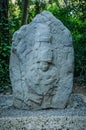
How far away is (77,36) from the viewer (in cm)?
992

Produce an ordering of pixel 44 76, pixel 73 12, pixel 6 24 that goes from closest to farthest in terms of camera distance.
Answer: pixel 44 76
pixel 6 24
pixel 73 12

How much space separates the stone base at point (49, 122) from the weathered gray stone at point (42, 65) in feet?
1.61

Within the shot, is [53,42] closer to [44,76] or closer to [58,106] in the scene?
[44,76]

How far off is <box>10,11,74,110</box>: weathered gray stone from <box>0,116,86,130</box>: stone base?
0.49 metres

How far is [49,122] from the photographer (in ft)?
15.4

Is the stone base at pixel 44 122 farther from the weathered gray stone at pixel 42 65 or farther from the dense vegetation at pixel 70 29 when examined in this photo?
the dense vegetation at pixel 70 29

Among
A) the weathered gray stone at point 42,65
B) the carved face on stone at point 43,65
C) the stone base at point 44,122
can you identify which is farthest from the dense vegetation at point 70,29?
the stone base at point 44,122

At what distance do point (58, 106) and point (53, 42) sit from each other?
921 mm

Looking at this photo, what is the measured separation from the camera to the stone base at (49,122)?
15.4 feet

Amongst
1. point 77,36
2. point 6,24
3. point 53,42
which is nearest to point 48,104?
point 53,42

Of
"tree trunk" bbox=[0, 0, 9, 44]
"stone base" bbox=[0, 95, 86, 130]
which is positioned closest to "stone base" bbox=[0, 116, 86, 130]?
"stone base" bbox=[0, 95, 86, 130]

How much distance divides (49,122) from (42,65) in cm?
82

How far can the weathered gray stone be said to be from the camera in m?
5.08

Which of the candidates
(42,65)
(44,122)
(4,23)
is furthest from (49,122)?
(4,23)
